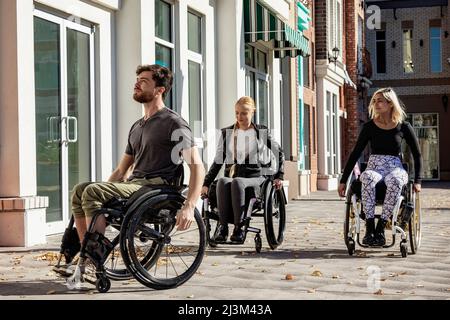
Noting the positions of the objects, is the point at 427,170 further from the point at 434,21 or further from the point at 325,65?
the point at 325,65

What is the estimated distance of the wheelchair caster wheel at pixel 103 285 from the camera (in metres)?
5.65

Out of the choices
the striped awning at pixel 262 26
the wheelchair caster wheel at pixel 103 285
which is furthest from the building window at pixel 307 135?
the wheelchair caster wheel at pixel 103 285

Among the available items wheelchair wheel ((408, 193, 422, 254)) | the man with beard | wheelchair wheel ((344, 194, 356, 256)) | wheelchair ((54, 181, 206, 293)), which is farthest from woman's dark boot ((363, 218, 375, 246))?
the man with beard

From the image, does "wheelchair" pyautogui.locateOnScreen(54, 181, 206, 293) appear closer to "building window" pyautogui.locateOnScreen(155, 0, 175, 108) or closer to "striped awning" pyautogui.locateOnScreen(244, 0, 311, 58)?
"building window" pyautogui.locateOnScreen(155, 0, 175, 108)

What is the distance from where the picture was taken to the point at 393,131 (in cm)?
828

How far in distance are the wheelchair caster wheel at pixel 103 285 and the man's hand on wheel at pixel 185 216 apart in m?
0.55

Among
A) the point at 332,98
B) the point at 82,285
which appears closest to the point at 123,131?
the point at 82,285

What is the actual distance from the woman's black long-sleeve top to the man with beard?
2708 millimetres

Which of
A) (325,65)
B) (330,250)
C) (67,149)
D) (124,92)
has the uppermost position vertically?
(325,65)

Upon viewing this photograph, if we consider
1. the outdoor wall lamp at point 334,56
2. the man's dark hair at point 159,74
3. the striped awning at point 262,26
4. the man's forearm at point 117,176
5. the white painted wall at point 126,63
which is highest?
the outdoor wall lamp at point 334,56

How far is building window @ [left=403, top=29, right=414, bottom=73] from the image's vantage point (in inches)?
1554

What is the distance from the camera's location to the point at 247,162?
8633mm

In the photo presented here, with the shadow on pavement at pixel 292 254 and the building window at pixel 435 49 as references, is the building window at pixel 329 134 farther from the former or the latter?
the shadow on pavement at pixel 292 254
